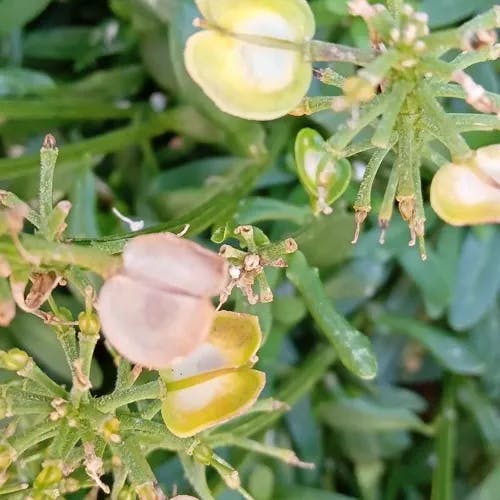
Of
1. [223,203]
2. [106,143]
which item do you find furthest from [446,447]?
[106,143]

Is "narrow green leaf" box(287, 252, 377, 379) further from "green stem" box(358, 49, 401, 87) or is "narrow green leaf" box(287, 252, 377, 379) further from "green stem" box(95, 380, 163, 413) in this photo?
"green stem" box(358, 49, 401, 87)

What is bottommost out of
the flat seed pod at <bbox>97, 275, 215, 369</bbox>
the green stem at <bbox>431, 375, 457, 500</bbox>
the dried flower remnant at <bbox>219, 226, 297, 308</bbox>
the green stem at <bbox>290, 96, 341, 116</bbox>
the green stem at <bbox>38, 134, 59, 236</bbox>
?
the green stem at <bbox>431, 375, 457, 500</bbox>

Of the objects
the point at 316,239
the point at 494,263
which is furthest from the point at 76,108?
the point at 494,263

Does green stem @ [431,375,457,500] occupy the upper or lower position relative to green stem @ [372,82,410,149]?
lower

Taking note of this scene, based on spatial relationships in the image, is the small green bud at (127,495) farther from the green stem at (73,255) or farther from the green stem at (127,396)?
the green stem at (73,255)

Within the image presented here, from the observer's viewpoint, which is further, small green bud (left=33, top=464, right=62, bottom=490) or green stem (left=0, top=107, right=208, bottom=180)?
green stem (left=0, top=107, right=208, bottom=180)

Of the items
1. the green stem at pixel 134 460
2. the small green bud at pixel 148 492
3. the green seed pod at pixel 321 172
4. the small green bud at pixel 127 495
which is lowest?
the small green bud at pixel 127 495

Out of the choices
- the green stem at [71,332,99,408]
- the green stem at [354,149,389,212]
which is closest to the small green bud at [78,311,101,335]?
the green stem at [71,332,99,408]

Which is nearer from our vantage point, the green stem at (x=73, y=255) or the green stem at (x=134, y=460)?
the green stem at (x=73, y=255)

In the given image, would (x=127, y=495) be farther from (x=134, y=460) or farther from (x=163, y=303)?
(x=163, y=303)

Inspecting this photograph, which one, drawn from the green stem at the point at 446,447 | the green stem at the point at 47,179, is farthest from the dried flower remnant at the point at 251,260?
the green stem at the point at 446,447
